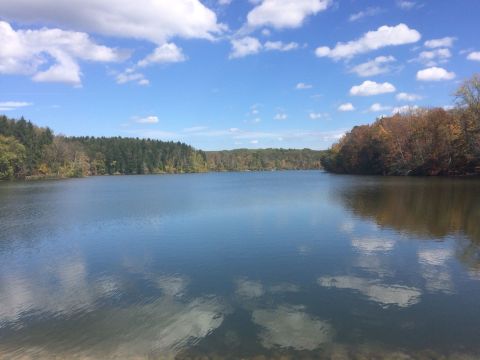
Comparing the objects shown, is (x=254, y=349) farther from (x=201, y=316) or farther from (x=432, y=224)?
(x=432, y=224)

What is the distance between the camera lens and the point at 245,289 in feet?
40.0

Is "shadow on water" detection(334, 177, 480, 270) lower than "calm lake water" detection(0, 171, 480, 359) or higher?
higher

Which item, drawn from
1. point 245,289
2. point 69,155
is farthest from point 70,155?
point 245,289

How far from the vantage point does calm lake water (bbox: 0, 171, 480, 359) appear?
28.6 feet

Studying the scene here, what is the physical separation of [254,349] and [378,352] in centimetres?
265

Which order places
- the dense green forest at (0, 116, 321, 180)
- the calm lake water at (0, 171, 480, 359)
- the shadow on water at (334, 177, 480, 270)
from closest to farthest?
the calm lake water at (0, 171, 480, 359)
the shadow on water at (334, 177, 480, 270)
the dense green forest at (0, 116, 321, 180)

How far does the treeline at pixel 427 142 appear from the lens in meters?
64.2

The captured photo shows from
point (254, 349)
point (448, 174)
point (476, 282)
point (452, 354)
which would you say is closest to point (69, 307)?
point (254, 349)

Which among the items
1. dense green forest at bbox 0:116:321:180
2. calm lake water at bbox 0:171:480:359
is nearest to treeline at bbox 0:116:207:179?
dense green forest at bbox 0:116:321:180

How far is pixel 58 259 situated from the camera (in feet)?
55.9

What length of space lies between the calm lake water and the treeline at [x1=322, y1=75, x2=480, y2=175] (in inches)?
1896

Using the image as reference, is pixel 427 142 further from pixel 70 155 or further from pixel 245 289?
pixel 70 155

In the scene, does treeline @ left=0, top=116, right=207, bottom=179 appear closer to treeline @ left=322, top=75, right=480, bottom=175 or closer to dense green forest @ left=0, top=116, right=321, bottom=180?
dense green forest @ left=0, top=116, right=321, bottom=180

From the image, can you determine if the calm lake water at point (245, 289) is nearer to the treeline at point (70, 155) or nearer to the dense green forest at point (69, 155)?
the treeline at point (70, 155)
